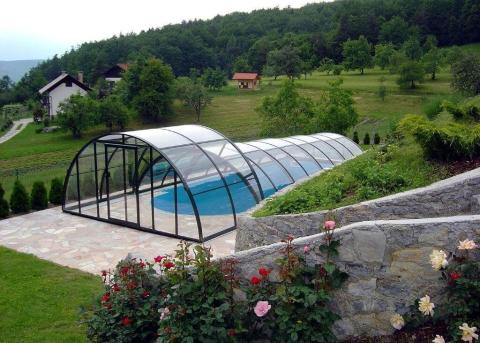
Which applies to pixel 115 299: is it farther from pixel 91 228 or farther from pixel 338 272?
pixel 91 228

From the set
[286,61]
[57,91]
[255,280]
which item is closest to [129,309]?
[255,280]

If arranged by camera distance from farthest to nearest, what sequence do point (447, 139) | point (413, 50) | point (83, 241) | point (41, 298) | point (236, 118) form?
point (413, 50)
point (236, 118)
point (83, 241)
point (41, 298)
point (447, 139)

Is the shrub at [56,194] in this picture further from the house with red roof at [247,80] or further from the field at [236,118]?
the house with red roof at [247,80]

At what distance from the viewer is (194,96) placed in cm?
4281

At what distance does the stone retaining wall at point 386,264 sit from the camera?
415cm

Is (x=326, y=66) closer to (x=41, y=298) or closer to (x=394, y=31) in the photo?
(x=394, y=31)

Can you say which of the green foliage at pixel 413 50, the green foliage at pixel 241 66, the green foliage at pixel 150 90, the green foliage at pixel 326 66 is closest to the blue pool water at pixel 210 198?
the green foliage at pixel 150 90

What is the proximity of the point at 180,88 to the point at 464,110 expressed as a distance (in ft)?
125

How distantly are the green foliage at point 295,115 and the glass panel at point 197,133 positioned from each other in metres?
9.08

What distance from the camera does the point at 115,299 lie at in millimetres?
5137

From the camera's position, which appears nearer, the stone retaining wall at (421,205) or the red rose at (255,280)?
the red rose at (255,280)

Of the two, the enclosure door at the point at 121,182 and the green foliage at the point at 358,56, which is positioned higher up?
the green foliage at the point at 358,56

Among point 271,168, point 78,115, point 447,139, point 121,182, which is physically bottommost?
point 121,182

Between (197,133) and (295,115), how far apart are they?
9944mm
